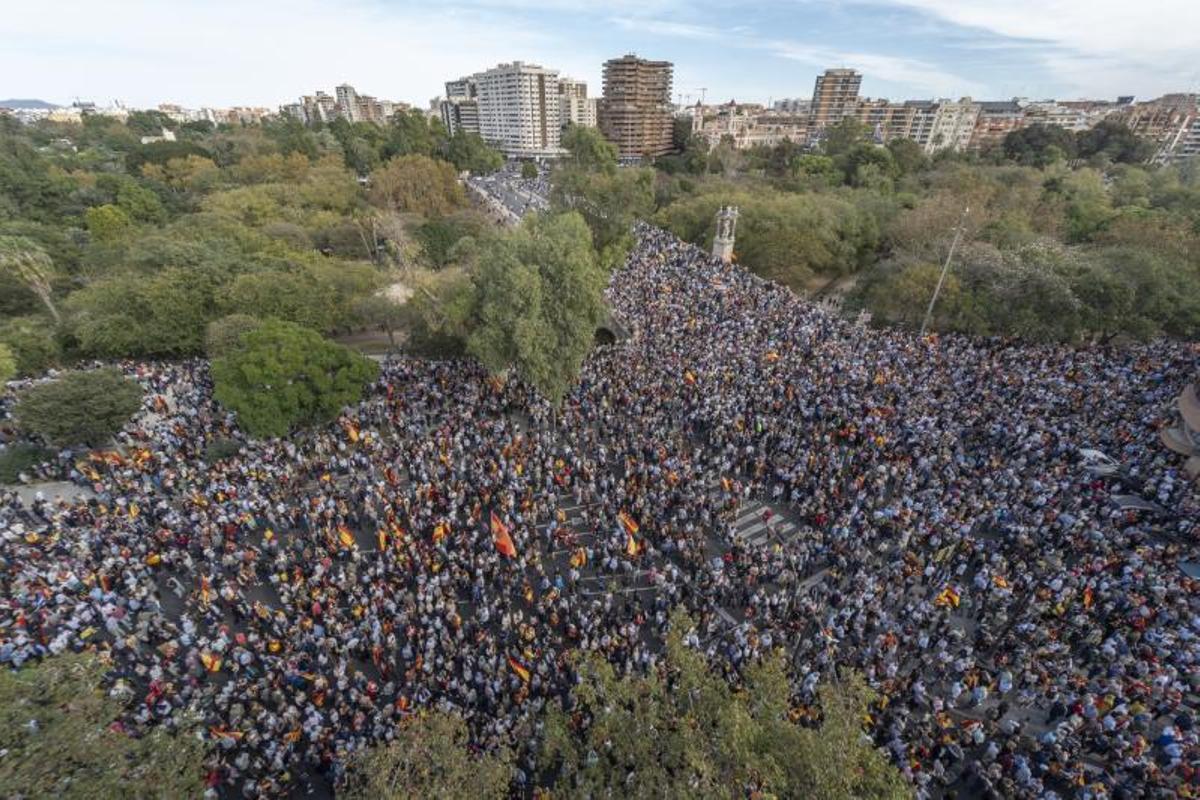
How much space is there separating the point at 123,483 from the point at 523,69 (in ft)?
369

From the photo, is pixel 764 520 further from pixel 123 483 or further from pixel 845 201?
pixel 845 201

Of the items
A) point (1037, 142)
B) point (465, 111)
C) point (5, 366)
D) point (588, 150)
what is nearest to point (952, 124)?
point (1037, 142)

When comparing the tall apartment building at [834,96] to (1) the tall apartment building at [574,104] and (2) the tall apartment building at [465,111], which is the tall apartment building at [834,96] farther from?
(2) the tall apartment building at [465,111]

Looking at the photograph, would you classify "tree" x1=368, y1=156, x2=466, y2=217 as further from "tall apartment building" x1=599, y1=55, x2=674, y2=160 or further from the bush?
"tall apartment building" x1=599, y1=55, x2=674, y2=160

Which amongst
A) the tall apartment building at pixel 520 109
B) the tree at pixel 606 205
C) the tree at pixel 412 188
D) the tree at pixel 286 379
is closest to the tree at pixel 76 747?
the tree at pixel 286 379

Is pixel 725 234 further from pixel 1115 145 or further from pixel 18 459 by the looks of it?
pixel 1115 145

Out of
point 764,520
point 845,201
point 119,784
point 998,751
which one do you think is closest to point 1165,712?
point 998,751

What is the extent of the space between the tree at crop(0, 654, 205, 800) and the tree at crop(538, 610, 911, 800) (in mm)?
5957

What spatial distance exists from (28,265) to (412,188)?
29.4 meters

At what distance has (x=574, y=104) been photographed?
4464 inches

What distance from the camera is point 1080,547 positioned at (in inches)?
616

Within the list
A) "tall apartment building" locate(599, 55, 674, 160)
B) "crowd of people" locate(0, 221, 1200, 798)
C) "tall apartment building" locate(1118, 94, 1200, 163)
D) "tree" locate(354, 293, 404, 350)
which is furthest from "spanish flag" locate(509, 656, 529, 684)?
"tall apartment building" locate(1118, 94, 1200, 163)

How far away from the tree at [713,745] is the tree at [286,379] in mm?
16236

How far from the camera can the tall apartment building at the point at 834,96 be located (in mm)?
118188
